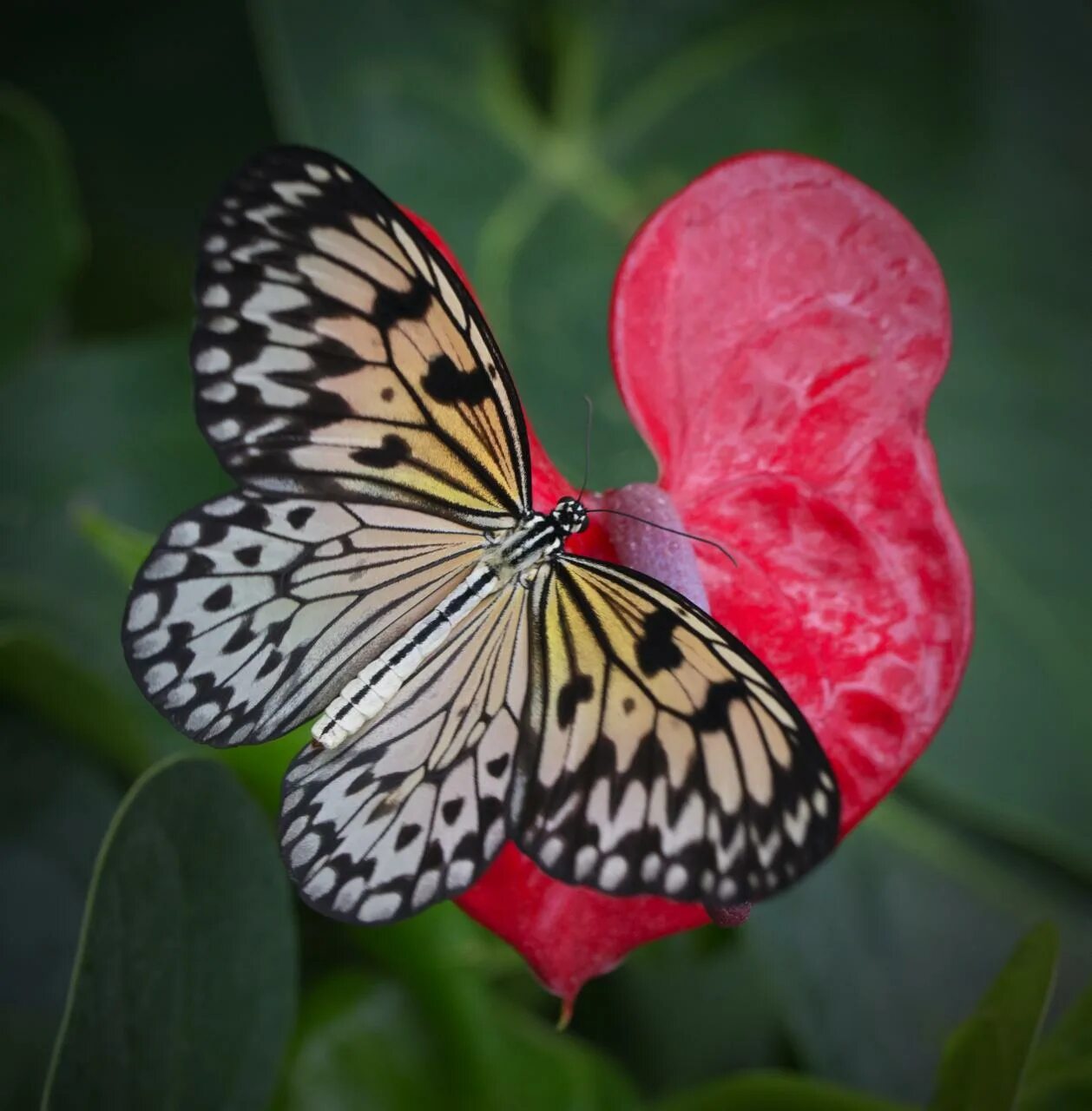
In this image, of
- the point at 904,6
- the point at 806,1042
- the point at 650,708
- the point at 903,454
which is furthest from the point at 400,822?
the point at 904,6

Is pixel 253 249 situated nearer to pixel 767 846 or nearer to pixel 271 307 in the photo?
pixel 271 307

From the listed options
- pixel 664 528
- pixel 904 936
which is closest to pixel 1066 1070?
pixel 904 936

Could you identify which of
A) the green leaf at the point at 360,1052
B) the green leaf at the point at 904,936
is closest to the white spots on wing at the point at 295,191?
the green leaf at the point at 360,1052

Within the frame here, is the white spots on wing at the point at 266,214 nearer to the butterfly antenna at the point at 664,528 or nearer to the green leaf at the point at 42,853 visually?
the butterfly antenna at the point at 664,528

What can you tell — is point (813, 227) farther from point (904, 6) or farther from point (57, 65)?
point (57, 65)

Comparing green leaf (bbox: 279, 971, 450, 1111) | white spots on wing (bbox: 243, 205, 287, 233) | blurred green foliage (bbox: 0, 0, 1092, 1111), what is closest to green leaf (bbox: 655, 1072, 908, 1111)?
blurred green foliage (bbox: 0, 0, 1092, 1111)
